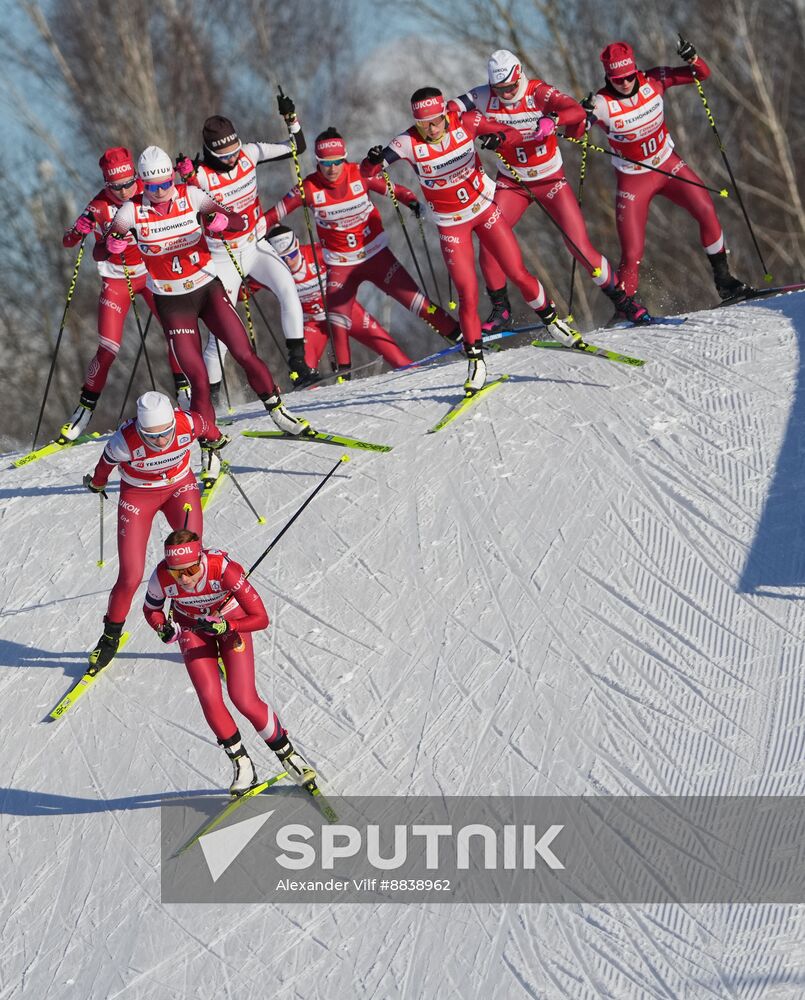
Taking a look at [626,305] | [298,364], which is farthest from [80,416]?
[626,305]

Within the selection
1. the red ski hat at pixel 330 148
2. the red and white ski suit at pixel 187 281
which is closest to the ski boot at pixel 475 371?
the red and white ski suit at pixel 187 281

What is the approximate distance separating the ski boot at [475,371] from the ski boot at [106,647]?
3.00 m

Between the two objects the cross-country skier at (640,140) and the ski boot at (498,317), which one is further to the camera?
the ski boot at (498,317)

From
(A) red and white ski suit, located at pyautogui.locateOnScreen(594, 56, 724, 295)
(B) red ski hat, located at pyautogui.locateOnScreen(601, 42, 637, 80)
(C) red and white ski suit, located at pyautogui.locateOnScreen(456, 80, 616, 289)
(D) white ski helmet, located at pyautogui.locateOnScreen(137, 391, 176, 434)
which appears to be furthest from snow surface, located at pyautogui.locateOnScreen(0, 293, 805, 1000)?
(B) red ski hat, located at pyautogui.locateOnScreen(601, 42, 637, 80)

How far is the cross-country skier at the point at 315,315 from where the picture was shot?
1145 cm

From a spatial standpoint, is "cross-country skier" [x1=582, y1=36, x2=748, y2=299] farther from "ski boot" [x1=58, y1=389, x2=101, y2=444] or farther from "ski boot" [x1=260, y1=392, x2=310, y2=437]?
"ski boot" [x1=58, y1=389, x2=101, y2=444]

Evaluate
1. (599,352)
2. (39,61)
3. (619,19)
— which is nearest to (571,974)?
(599,352)

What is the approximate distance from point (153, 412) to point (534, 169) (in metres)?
3.76

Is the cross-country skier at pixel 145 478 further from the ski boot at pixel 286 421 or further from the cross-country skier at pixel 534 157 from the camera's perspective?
the cross-country skier at pixel 534 157

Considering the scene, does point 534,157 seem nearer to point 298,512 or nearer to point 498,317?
point 498,317

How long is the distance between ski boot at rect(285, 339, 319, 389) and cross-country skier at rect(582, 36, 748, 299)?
2.29 meters

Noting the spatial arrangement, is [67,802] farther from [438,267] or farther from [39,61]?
[438,267]

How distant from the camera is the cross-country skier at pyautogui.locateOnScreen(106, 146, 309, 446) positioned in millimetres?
8773

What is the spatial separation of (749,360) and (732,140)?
17.0 metres
